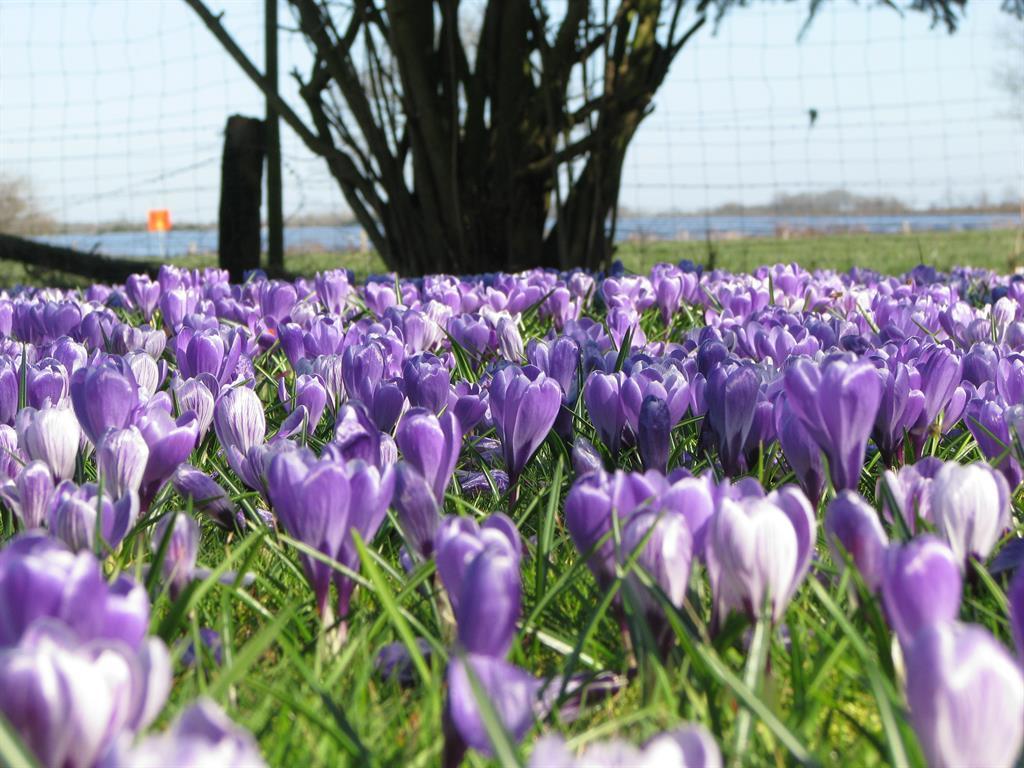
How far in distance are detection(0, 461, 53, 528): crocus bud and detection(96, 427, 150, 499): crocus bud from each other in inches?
2.1

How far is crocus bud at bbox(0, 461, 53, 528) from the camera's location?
3.62ft

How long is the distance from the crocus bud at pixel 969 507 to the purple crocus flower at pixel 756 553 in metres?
0.16

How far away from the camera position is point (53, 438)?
48.7 inches

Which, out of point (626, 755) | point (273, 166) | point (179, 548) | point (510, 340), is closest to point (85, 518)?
point (179, 548)

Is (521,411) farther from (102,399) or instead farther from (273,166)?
(273,166)

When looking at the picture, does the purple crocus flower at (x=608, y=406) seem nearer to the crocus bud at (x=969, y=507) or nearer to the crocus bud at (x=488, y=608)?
the crocus bud at (x=969, y=507)

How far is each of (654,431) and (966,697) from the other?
787 mm

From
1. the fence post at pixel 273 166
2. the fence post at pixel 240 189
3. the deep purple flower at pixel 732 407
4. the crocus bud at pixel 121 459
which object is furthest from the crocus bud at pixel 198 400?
the fence post at pixel 273 166

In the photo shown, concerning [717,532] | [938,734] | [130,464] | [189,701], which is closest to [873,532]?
[717,532]

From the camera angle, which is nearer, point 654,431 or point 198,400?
point 654,431

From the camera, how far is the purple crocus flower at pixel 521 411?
131 cm

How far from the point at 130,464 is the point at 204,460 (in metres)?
0.47

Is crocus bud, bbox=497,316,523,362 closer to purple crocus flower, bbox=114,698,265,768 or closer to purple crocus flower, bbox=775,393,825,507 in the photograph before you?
purple crocus flower, bbox=775,393,825,507

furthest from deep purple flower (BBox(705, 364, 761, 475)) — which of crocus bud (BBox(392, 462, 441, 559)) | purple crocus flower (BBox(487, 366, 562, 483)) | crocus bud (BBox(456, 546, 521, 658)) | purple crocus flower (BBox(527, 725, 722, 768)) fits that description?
purple crocus flower (BBox(527, 725, 722, 768))
